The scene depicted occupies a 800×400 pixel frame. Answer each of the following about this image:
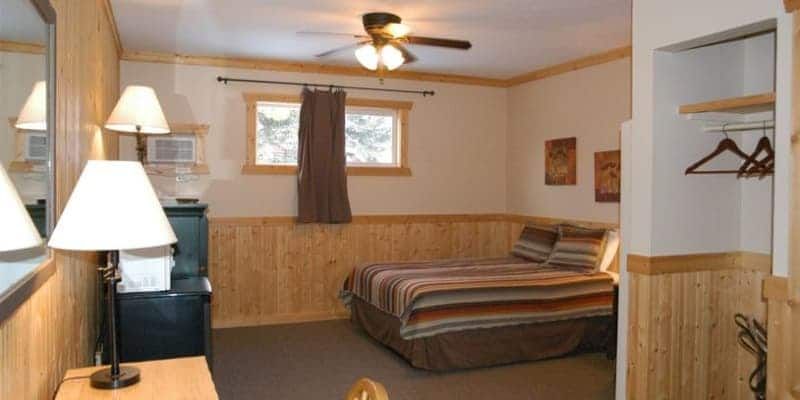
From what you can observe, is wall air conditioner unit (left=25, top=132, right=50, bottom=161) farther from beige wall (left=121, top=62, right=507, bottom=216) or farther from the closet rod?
beige wall (left=121, top=62, right=507, bottom=216)

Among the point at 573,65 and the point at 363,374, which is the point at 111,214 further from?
the point at 573,65

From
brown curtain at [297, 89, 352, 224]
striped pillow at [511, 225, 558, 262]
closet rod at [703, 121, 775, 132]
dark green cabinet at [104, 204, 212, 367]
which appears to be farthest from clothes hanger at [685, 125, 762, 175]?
brown curtain at [297, 89, 352, 224]

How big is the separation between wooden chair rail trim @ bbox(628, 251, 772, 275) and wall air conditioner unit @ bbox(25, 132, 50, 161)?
2.64 meters

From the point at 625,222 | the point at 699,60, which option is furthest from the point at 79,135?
the point at 699,60

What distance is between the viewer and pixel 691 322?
315cm

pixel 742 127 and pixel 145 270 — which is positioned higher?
pixel 742 127

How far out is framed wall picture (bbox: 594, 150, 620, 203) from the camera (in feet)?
17.0

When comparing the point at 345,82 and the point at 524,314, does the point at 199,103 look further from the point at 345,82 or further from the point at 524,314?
the point at 524,314

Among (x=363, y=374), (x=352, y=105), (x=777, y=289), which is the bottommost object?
(x=363, y=374)

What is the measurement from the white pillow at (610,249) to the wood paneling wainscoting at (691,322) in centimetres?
178

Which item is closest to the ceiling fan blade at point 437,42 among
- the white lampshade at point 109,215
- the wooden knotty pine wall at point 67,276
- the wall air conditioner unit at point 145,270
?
the wooden knotty pine wall at point 67,276

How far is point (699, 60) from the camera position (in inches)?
122

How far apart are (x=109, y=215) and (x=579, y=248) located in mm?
4198

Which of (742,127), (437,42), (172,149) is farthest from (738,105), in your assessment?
(172,149)
